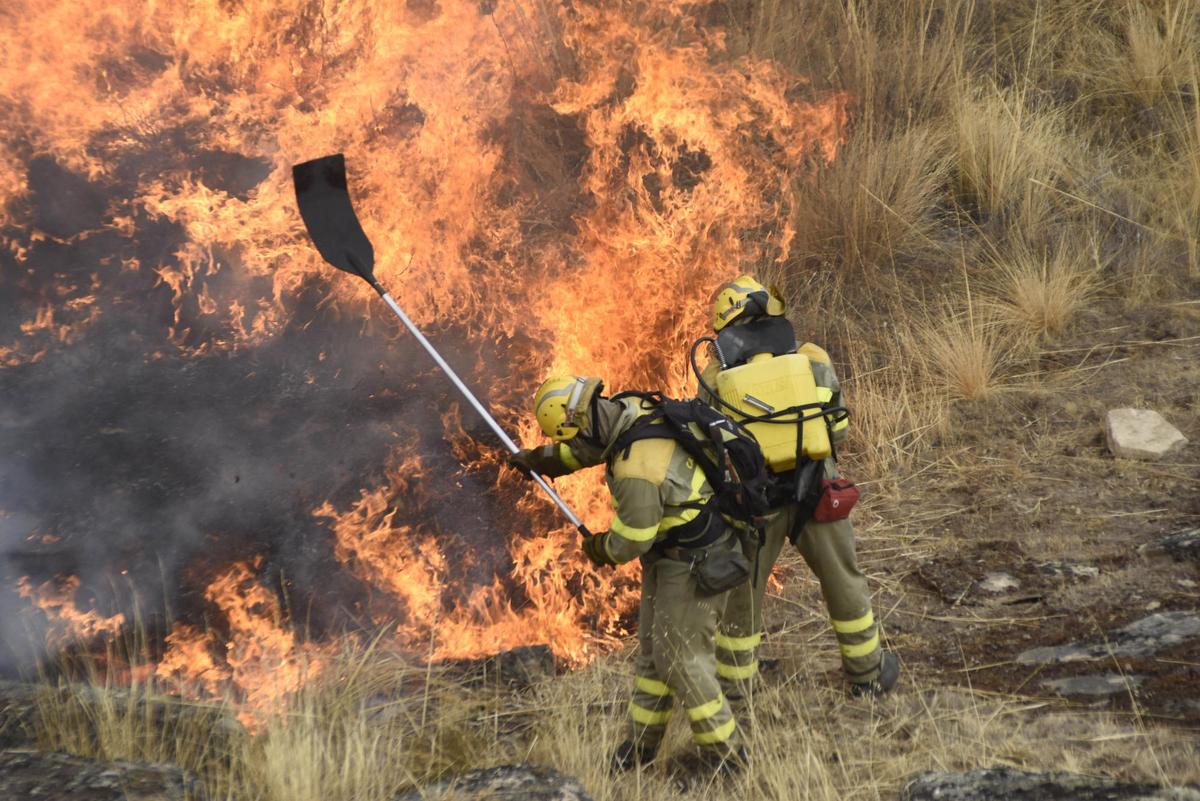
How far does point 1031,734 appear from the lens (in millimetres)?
4094

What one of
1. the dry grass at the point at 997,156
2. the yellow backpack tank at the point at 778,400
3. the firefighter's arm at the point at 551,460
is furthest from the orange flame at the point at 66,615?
the dry grass at the point at 997,156

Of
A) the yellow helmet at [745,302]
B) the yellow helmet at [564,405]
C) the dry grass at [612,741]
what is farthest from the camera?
the yellow helmet at [745,302]

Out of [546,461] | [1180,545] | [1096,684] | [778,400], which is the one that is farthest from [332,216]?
[1180,545]

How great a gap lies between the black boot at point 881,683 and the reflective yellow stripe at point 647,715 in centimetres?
90

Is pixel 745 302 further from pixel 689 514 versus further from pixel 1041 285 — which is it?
pixel 1041 285

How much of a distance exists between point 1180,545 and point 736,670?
7.67 feet

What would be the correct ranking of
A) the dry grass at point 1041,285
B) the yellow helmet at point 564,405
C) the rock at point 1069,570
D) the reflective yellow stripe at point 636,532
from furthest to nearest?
the dry grass at point 1041,285 < the rock at point 1069,570 < the yellow helmet at point 564,405 < the reflective yellow stripe at point 636,532

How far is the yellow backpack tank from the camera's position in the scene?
14.5 feet

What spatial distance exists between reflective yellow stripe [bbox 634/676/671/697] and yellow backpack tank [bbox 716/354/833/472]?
37.4 inches

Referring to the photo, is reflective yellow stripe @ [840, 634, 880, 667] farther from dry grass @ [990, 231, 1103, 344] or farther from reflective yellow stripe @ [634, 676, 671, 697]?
dry grass @ [990, 231, 1103, 344]

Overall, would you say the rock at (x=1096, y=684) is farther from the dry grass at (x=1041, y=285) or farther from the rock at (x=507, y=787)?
the dry grass at (x=1041, y=285)

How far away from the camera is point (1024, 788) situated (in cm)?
337

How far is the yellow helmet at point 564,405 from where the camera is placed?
3998 millimetres

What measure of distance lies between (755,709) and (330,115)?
13.3 feet
